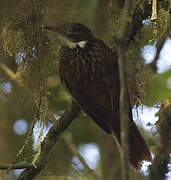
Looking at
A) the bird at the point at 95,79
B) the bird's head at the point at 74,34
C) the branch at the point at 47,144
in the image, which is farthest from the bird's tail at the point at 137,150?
the bird's head at the point at 74,34

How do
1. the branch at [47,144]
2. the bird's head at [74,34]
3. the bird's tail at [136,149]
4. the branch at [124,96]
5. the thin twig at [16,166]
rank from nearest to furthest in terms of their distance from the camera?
the branch at [124,96]
the thin twig at [16,166]
the branch at [47,144]
the bird's tail at [136,149]
the bird's head at [74,34]

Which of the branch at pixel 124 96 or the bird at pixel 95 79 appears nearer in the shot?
the branch at pixel 124 96

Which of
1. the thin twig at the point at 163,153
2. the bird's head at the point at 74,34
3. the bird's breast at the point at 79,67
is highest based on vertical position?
the bird's head at the point at 74,34

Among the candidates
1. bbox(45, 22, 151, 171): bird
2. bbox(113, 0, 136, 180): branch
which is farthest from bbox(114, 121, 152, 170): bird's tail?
bbox(113, 0, 136, 180): branch

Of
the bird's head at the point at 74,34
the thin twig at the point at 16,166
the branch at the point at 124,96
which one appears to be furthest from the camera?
the bird's head at the point at 74,34

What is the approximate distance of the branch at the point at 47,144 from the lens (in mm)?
2869

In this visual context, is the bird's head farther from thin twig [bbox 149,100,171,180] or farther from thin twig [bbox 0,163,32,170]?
thin twig [bbox 0,163,32,170]

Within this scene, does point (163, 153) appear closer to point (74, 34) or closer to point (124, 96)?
point (74, 34)

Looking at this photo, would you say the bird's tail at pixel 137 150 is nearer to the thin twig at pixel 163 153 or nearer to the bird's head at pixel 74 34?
the thin twig at pixel 163 153

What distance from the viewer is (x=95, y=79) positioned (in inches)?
123

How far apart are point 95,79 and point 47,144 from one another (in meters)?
0.42

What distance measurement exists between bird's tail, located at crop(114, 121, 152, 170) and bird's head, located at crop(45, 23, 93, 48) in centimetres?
52

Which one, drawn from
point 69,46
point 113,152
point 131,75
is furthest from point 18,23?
point 113,152

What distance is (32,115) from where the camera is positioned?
3.18 metres
